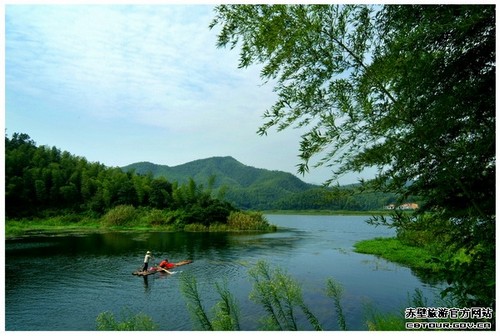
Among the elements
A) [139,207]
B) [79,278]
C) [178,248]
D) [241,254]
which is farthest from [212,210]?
[79,278]

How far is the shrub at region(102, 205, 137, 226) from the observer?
32.9 m

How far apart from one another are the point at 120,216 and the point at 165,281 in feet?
74.9

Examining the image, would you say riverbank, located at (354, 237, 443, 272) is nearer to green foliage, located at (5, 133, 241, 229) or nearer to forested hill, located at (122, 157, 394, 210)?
forested hill, located at (122, 157, 394, 210)

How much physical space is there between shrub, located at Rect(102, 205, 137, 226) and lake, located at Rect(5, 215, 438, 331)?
1271cm

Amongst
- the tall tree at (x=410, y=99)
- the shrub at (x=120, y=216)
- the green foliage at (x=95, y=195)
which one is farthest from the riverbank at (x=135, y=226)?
the tall tree at (x=410, y=99)

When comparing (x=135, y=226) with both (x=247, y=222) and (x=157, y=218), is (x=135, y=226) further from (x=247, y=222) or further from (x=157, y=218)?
(x=247, y=222)

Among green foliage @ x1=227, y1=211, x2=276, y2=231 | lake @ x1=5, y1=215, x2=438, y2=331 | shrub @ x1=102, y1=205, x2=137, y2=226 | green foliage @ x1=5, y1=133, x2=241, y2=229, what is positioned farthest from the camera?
green foliage @ x1=5, y1=133, x2=241, y2=229

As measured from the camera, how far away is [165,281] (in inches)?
469

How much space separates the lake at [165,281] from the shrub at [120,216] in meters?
12.7

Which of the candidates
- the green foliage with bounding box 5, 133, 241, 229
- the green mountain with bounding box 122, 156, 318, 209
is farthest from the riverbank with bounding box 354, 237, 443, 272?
the green mountain with bounding box 122, 156, 318, 209

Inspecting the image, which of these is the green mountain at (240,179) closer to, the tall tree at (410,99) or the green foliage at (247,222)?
the green foliage at (247,222)

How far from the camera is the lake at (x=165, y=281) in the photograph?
8391 millimetres

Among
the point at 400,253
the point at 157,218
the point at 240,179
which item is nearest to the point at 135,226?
the point at 157,218

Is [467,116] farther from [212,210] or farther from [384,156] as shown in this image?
[212,210]
